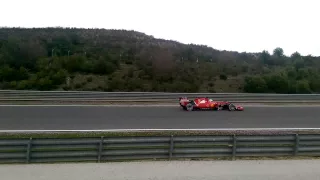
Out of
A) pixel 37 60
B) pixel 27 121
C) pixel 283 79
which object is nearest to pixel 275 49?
pixel 283 79

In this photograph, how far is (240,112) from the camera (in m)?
18.3

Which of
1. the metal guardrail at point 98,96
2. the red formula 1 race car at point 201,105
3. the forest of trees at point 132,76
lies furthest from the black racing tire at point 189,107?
the forest of trees at point 132,76

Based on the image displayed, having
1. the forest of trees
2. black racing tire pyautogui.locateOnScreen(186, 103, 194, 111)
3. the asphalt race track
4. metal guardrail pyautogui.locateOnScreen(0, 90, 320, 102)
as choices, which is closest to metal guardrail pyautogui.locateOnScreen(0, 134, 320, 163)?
the asphalt race track

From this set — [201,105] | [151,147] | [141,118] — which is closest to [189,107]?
[201,105]

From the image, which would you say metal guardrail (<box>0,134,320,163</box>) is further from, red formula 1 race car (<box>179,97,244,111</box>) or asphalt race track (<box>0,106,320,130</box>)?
red formula 1 race car (<box>179,97,244,111</box>)

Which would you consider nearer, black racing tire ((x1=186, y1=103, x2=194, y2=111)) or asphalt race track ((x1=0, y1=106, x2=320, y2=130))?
asphalt race track ((x1=0, y1=106, x2=320, y2=130))

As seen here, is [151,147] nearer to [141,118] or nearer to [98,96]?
[141,118]

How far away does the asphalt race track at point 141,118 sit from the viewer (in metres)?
14.2

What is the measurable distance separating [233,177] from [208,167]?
876 millimetres

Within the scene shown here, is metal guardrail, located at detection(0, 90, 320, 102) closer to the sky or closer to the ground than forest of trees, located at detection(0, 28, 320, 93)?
closer to the ground

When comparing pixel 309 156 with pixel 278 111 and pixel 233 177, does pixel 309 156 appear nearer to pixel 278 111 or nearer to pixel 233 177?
pixel 233 177

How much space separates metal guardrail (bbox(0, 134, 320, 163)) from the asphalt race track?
476 centimetres

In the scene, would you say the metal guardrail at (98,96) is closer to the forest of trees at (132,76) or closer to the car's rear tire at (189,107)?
the car's rear tire at (189,107)

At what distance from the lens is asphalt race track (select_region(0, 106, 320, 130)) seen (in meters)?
14.2
